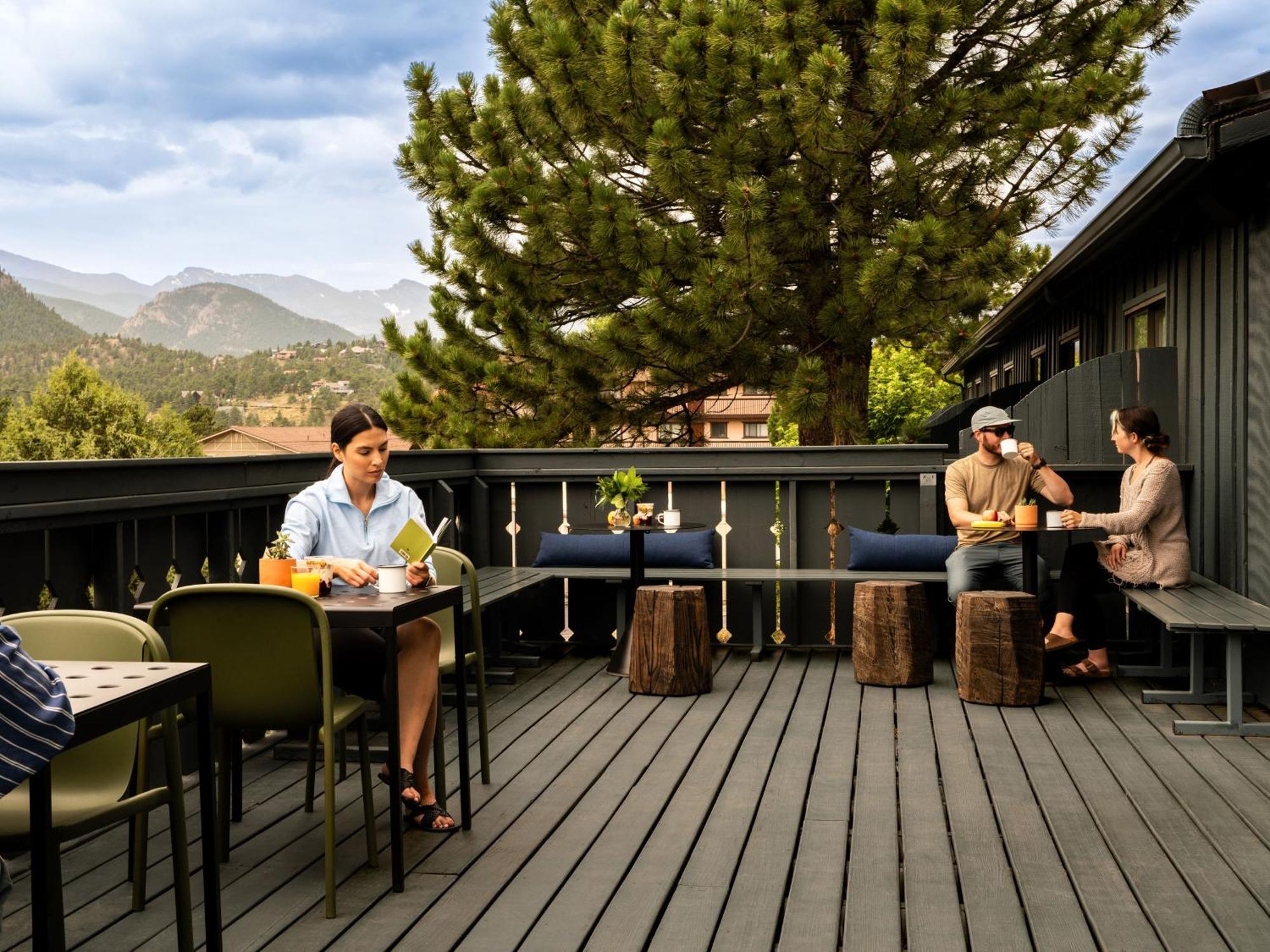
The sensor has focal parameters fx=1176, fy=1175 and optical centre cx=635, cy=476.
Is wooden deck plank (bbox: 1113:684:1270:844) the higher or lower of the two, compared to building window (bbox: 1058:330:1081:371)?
lower

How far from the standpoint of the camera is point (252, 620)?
2.92 meters

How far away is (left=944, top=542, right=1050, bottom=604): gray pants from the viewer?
19.3ft

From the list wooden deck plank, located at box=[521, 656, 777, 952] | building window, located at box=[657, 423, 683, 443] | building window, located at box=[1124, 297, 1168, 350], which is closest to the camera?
wooden deck plank, located at box=[521, 656, 777, 952]

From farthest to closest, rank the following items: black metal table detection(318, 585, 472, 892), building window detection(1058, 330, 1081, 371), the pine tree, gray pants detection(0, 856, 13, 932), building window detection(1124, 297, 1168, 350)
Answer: the pine tree → building window detection(1058, 330, 1081, 371) → building window detection(1124, 297, 1168, 350) → black metal table detection(318, 585, 472, 892) → gray pants detection(0, 856, 13, 932)

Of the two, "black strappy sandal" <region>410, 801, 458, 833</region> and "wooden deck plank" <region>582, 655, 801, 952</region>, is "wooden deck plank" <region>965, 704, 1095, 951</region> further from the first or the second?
"black strappy sandal" <region>410, 801, 458, 833</region>

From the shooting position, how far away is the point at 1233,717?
15.4ft

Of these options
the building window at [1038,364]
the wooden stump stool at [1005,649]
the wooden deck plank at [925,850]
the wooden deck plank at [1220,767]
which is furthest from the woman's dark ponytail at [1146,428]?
the building window at [1038,364]

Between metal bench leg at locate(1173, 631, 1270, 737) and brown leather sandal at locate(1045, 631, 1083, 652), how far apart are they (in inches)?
40.3

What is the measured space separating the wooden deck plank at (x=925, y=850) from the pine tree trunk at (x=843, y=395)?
23.1 ft

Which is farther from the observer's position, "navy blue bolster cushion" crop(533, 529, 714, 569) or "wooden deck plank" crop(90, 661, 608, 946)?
"navy blue bolster cushion" crop(533, 529, 714, 569)

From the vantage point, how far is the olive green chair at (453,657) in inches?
147

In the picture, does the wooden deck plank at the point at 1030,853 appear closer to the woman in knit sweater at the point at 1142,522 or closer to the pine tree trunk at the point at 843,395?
the woman in knit sweater at the point at 1142,522

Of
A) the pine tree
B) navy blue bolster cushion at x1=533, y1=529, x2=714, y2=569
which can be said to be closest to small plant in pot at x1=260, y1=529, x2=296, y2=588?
navy blue bolster cushion at x1=533, y1=529, x2=714, y2=569

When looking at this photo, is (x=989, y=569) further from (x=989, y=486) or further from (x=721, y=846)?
(x=721, y=846)
